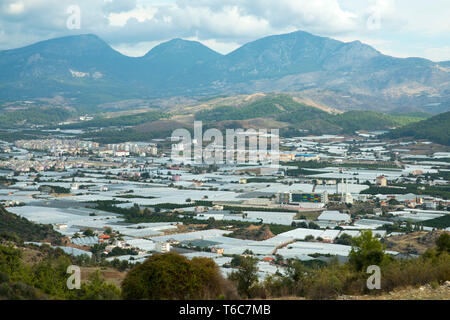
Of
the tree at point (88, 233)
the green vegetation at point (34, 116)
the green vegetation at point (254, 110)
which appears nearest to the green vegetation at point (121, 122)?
the green vegetation at point (254, 110)

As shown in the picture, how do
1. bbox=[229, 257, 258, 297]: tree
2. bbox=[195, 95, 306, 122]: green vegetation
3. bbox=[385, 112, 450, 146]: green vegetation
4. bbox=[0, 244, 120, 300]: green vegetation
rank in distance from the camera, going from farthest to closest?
bbox=[195, 95, 306, 122]: green vegetation < bbox=[385, 112, 450, 146]: green vegetation < bbox=[229, 257, 258, 297]: tree < bbox=[0, 244, 120, 300]: green vegetation

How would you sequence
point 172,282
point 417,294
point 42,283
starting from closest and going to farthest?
1. point 417,294
2. point 172,282
3. point 42,283

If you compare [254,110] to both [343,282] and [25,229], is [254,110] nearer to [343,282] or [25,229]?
[25,229]

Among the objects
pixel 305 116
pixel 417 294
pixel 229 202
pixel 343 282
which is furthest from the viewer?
pixel 305 116

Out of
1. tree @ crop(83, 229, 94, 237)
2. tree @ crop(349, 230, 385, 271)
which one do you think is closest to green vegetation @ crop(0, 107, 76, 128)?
tree @ crop(83, 229, 94, 237)

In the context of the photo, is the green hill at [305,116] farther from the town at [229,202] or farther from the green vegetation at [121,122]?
the town at [229,202]

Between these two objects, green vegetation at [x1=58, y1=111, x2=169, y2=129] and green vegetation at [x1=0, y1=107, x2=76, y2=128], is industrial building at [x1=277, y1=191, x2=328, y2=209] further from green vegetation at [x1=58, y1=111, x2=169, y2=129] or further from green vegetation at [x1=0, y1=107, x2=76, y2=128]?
green vegetation at [x1=0, y1=107, x2=76, y2=128]

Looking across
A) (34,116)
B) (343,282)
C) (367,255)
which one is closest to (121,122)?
(34,116)
